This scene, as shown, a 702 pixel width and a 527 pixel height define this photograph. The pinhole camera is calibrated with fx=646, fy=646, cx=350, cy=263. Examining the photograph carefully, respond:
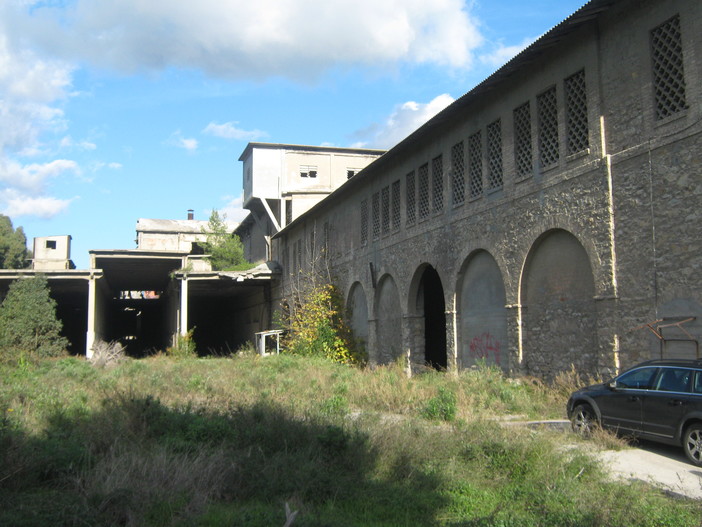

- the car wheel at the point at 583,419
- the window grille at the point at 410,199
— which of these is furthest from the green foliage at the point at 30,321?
the car wheel at the point at 583,419

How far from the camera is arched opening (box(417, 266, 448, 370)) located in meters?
23.3

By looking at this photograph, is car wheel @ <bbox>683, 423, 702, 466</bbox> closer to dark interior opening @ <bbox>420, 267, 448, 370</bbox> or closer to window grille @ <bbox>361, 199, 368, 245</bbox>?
dark interior opening @ <bbox>420, 267, 448, 370</bbox>

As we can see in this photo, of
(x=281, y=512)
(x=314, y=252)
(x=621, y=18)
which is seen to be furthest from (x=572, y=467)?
(x=314, y=252)

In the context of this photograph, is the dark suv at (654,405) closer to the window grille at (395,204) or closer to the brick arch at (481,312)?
the brick arch at (481,312)

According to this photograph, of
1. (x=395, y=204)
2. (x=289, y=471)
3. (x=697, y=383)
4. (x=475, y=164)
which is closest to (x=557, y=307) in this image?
(x=475, y=164)

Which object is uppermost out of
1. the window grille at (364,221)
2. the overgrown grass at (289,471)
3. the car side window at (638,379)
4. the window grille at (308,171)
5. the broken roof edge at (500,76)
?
the window grille at (308,171)

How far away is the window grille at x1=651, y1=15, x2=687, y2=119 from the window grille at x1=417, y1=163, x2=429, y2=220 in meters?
9.91

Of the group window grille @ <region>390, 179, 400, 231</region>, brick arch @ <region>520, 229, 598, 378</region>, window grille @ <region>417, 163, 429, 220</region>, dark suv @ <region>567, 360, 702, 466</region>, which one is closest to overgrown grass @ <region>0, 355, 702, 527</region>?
dark suv @ <region>567, 360, 702, 466</region>

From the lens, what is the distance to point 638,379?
1048 cm

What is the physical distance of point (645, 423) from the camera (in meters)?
10.0

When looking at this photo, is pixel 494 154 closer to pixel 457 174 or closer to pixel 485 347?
pixel 457 174

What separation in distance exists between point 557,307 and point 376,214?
474 inches

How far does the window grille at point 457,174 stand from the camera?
63.3ft

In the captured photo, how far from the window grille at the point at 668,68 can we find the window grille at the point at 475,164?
6167mm
